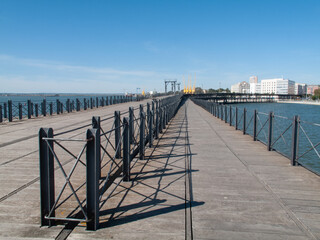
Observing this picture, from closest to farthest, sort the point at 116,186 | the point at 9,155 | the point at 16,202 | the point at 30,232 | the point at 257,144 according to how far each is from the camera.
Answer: the point at 30,232 < the point at 16,202 < the point at 116,186 < the point at 9,155 < the point at 257,144

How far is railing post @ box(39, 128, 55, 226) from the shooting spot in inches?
143

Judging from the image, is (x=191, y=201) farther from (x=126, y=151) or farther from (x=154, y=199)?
(x=126, y=151)

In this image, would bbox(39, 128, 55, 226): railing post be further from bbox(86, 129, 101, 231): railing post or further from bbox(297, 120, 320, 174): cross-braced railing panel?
bbox(297, 120, 320, 174): cross-braced railing panel

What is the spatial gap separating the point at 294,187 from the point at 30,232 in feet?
15.4

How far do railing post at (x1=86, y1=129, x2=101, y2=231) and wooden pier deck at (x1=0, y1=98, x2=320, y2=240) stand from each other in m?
0.17

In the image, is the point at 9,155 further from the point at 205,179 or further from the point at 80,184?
the point at 205,179

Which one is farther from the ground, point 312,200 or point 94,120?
point 94,120

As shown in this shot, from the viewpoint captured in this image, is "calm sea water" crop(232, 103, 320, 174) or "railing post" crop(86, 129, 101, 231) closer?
"railing post" crop(86, 129, 101, 231)

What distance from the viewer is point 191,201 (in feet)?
15.7

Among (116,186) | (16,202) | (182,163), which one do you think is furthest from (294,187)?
(16,202)

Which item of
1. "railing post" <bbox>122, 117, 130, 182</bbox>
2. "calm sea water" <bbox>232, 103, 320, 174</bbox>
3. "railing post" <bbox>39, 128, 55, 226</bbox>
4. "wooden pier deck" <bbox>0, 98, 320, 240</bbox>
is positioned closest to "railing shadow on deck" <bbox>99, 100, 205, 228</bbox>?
"wooden pier deck" <bbox>0, 98, 320, 240</bbox>

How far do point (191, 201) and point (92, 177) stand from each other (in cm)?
188

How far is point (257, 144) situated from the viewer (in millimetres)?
10719

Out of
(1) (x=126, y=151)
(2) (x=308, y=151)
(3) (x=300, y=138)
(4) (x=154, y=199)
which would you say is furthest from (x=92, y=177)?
(3) (x=300, y=138)
